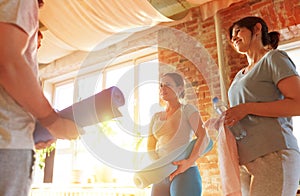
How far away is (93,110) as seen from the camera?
707 mm

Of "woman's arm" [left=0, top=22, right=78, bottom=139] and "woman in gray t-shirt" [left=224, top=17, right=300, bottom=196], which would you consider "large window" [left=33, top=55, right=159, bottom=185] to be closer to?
"woman in gray t-shirt" [left=224, top=17, right=300, bottom=196]

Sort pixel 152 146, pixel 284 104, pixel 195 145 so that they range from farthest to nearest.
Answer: pixel 152 146, pixel 195 145, pixel 284 104

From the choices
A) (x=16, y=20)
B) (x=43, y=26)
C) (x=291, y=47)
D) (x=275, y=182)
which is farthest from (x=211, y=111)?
(x=16, y=20)

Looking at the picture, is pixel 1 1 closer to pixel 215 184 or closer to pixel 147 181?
pixel 147 181

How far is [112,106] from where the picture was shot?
2.34 feet

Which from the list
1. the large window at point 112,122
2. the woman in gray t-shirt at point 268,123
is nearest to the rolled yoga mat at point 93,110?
the woman in gray t-shirt at point 268,123

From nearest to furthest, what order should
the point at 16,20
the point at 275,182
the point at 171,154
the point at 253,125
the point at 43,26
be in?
the point at 16,20 → the point at 275,182 → the point at 253,125 → the point at 171,154 → the point at 43,26

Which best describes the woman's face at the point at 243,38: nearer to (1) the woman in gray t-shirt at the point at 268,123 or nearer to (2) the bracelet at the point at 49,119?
(1) the woman in gray t-shirt at the point at 268,123

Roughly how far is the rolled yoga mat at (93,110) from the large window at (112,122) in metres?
1.80

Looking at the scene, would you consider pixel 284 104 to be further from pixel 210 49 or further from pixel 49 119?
pixel 210 49

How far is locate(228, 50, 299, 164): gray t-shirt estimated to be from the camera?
105 cm

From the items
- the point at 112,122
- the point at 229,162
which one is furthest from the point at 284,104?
the point at 112,122

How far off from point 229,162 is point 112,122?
7.59 ft

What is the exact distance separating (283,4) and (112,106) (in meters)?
2.45
